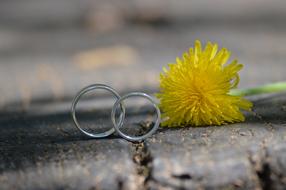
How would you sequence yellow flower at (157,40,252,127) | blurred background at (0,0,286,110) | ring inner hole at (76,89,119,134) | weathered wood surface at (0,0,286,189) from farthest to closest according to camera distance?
1. blurred background at (0,0,286,110)
2. ring inner hole at (76,89,119,134)
3. yellow flower at (157,40,252,127)
4. weathered wood surface at (0,0,286,189)

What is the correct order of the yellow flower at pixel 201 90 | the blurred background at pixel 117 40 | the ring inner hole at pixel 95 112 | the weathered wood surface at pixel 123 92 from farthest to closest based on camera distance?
1. the blurred background at pixel 117 40
2. the ring inner hole at pixel 95 112
3. the yellow flower at pixel 201 90
4. the weathered wood surface at pixel 123 92

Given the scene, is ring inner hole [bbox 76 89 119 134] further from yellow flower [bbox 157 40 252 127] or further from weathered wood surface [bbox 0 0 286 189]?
yellow flower [bbox 157 40 252 127]

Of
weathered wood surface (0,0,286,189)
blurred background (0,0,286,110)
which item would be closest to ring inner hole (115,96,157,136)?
weathered wood surface (0,0,286,189)

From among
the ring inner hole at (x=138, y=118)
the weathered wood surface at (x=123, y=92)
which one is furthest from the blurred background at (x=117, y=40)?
the ring inner hole at (x=138, y=118)

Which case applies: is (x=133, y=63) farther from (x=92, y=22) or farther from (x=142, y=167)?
(x=142, y=167)

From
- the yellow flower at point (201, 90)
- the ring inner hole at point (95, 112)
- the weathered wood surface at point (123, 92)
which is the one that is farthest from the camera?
the ring inner hole at point (95, 112)

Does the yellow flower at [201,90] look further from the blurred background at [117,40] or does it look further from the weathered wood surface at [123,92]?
the blurred background at [117,40]
